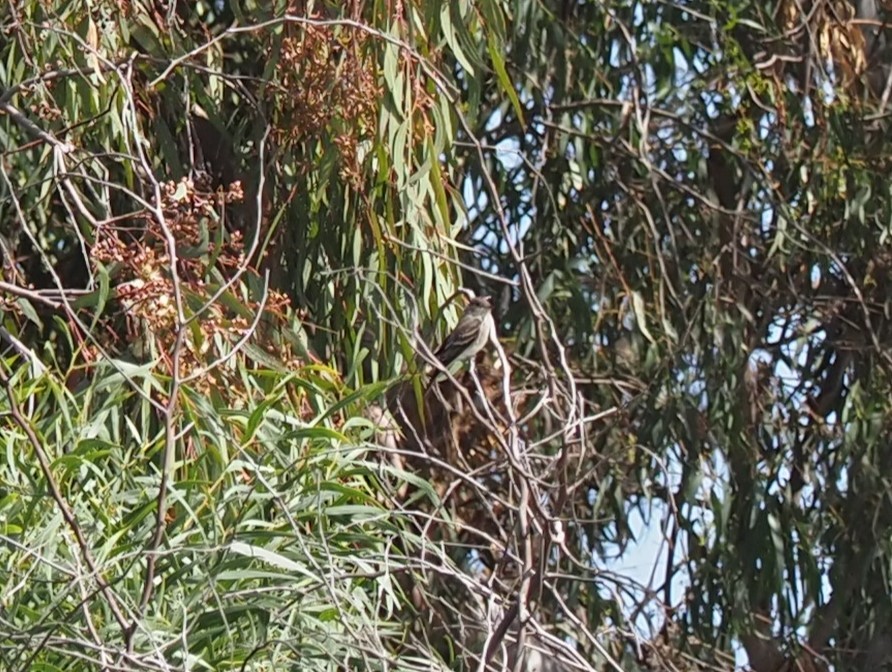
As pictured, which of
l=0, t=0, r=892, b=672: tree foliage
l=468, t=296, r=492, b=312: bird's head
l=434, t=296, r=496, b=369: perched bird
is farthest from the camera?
l=468, t=296, r=492, b=312: bird's head

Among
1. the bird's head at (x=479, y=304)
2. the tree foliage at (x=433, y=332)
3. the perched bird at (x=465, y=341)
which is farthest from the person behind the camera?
the bird's head at (x=479, y=304)

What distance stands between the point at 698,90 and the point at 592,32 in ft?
1.17

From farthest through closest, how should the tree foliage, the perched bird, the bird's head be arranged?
the bird's head
the perched bird
the tree foliage

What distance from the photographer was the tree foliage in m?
2.97

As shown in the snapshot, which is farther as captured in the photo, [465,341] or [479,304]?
[479,304]

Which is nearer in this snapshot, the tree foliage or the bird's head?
the tree foliage

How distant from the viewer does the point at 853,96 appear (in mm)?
5723

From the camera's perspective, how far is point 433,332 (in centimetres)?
410

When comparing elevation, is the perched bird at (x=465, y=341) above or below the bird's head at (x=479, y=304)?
below

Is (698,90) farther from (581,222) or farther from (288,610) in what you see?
(288,610)

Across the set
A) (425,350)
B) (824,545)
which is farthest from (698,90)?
(425,350)

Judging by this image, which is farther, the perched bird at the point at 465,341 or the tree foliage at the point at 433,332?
the perched bird at the point at 465,341

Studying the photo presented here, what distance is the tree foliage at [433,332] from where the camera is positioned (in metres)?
2.97

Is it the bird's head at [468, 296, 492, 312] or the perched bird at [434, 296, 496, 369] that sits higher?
the bird's head at [468, 296, 492, 312]
